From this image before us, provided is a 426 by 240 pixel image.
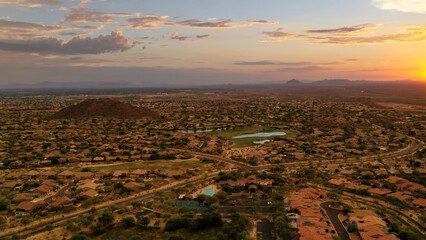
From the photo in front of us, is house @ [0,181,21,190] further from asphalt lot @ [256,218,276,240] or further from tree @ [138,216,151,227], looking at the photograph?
asphalt lot @ [256,218,276,240]

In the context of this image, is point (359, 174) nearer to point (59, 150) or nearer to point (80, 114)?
point (59, 150)

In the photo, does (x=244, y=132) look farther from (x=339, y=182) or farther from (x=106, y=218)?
(x=106, y=218)

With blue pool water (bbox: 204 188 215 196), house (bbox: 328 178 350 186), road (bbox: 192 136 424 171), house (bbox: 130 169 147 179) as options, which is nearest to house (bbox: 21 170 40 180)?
house (bbox: 130 169 147 179)

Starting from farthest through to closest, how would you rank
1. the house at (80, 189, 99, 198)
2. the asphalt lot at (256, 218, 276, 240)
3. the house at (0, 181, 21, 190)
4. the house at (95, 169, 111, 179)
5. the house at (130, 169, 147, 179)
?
the house at (130, 169, 147, 179), the house at (95, 169, 111, 179), the house at (0, 181, 21, 190), the house at (80, 189, 99, 198), the asphalt lot at (256, 218, 276, 240)

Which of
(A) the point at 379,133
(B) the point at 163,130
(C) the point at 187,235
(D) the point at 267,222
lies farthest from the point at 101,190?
(A) the point at 379,133

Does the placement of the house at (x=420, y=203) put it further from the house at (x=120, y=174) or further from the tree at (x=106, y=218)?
the house at (x=120, y=174)
